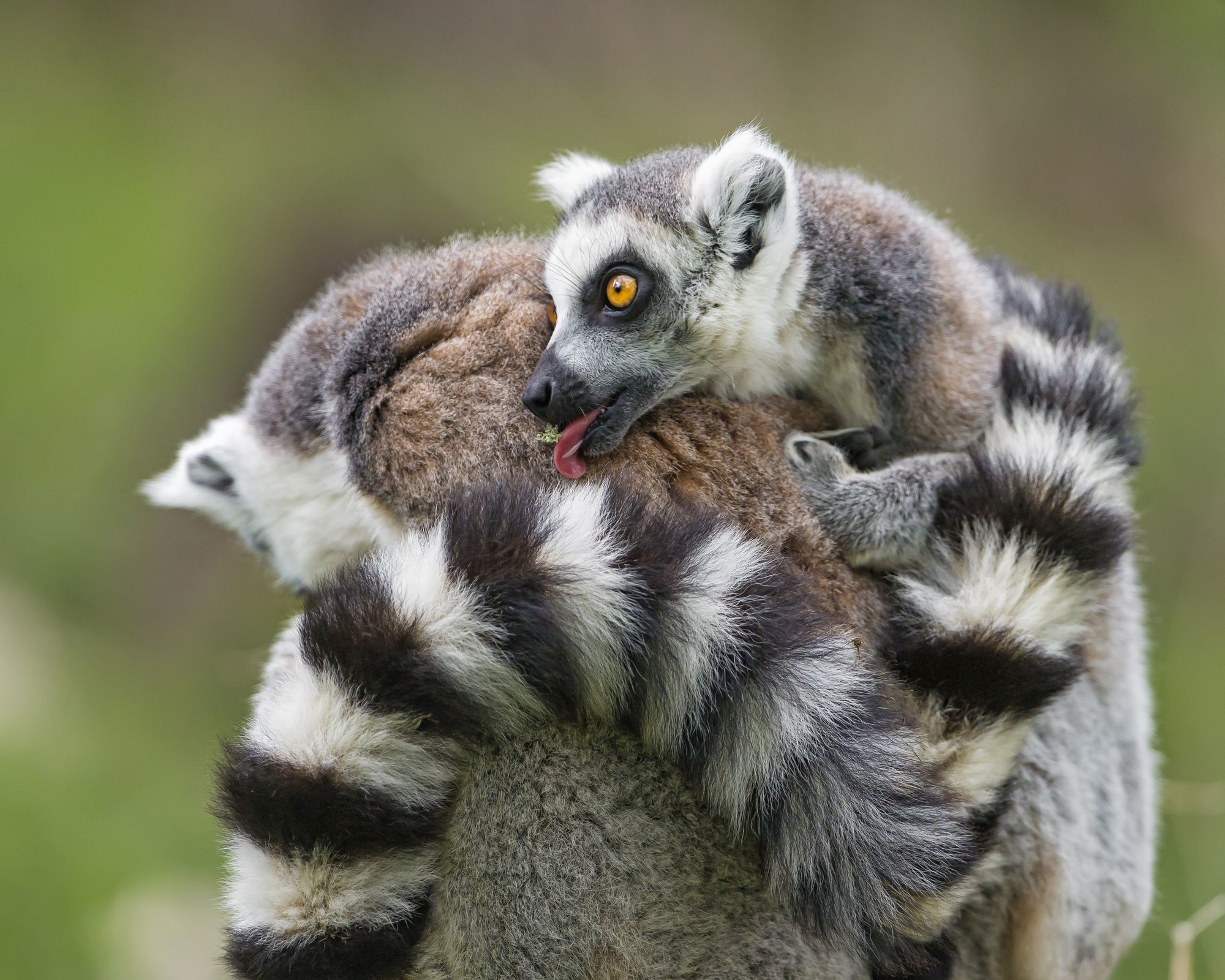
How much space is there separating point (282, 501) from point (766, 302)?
1212 mm

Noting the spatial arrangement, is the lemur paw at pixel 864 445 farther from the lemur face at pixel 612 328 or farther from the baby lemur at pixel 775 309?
the lemur face at pixel 612 328

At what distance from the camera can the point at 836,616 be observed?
6.89 feet

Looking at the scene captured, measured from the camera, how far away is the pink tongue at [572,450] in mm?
2143

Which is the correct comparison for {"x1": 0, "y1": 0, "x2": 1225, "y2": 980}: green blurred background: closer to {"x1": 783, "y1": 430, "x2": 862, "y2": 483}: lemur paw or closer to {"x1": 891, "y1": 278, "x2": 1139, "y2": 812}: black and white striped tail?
{"x1": 891, "y1": 278, "x2": 1139, "y2": 812}: black and white striped tail

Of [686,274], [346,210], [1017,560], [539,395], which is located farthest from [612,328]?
[346,210]

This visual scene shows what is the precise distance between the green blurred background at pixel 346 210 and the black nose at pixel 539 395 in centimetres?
281

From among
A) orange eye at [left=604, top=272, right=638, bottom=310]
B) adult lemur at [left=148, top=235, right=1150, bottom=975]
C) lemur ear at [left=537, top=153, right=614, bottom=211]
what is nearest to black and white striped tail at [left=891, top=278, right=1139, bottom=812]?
adult lemur at [left=148, top=235, right=1150, bottom=975]

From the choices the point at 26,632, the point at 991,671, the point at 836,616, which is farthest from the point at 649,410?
the point at 26,632

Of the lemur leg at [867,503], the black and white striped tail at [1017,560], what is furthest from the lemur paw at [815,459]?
the black and white striped tail at [1017,560]

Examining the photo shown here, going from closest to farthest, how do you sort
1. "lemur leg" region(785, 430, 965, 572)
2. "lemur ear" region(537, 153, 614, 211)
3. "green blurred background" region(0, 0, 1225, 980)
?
"lemur leg" region(785, 430, 965, 572), "lemur ear" region(537, 153, 614, 211), "green blurred background" region(0, 0, 1225, 980)

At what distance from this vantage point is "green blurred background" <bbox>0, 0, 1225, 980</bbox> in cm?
521

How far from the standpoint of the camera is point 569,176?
294cm

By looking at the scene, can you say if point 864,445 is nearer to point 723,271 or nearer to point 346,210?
point 723,271

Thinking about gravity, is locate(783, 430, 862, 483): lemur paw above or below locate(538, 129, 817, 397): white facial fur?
below
